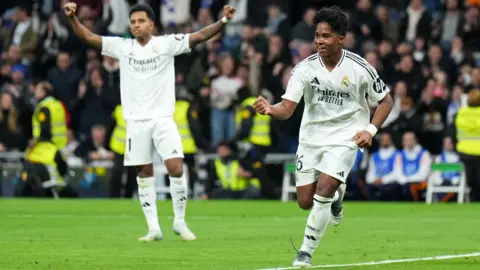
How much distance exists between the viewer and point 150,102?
13906 millimetres

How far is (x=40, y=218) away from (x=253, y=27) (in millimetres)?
9958

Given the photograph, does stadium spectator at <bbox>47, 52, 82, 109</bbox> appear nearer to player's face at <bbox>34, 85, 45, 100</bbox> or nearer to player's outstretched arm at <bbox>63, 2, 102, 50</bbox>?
player's face at <bbox>34, 85, 45, 100</bbox>

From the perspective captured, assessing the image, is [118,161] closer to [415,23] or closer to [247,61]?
[247,61]

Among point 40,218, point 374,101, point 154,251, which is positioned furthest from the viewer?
point 40,218

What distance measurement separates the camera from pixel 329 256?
11.7 m

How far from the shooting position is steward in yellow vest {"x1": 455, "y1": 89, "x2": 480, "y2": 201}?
22.5 meters

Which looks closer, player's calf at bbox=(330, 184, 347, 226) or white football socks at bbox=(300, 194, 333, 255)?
white football socks at bbox=(300, 194, 333, 255)

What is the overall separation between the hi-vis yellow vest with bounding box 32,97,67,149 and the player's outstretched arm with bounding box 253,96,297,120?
14500mm

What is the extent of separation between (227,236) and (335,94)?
4.11 metres

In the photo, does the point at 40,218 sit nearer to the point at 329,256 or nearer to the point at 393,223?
the point at 393,223

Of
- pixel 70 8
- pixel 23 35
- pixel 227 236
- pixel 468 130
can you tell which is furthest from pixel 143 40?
pixel 23 35

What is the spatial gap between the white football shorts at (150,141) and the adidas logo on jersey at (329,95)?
329cm

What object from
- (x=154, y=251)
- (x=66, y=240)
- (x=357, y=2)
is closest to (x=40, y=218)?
(x=66, y=240)

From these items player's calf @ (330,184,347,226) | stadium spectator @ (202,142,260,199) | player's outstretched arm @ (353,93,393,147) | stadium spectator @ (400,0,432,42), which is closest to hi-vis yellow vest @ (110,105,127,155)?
stadium spectator @ (202,142,260,199)
